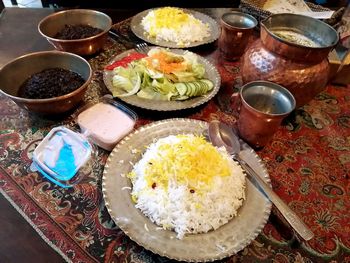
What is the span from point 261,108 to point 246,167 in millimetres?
335

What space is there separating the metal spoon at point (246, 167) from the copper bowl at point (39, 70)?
65 cm

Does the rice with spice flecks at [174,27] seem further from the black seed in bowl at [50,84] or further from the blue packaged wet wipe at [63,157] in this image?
the blue packaged wet wipe at [63,157]

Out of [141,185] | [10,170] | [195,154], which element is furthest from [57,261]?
[195,154]

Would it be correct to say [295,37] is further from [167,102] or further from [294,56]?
[167,102]

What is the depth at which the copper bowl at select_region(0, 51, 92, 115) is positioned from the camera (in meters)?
1.32

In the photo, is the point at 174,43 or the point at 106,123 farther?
the point at 174,43

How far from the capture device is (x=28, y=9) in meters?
2.26

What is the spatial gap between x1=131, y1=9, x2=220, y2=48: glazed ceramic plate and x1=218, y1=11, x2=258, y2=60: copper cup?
0.45 ft

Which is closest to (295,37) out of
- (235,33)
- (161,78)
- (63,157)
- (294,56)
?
(294,56)

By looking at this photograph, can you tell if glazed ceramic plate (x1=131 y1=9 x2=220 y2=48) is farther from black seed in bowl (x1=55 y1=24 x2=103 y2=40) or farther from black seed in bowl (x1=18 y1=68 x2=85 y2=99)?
black seed in bowl (x1=18 y1=68 x2=85 y2=99)

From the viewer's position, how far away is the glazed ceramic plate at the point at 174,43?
6.39 ft

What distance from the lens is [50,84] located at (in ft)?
4.73

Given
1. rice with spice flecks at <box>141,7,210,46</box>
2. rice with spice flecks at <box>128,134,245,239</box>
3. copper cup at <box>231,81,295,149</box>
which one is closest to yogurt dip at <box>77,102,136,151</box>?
rice with spice flecks at <box>128,134,245,239</box>

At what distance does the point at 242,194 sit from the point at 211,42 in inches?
47.3
